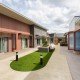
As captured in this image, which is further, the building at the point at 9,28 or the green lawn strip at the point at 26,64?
the building at the point at 9,28

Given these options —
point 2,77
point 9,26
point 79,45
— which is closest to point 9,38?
point 9,26

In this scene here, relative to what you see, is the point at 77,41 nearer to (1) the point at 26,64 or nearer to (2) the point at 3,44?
(2) the point at 3,44

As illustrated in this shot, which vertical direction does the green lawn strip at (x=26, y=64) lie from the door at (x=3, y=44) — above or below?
below

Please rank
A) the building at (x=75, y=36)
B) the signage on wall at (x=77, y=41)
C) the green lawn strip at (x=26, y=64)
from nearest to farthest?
the green lawn strip at (x=26, y=64) < the signage on wall at (x=77, y=41) < the building at (x=75, y=36)

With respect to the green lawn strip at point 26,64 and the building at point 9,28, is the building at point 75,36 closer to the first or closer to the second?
the building at point 9,28

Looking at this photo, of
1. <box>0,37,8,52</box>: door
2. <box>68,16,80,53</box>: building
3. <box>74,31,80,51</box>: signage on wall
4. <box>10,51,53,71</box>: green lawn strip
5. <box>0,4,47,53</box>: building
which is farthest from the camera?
<box>68,16,80,53</box>: building

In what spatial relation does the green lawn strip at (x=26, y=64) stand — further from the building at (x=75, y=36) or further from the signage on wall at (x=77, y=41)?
the building at (x=75, y=36)

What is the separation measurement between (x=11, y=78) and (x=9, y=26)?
14418 mm

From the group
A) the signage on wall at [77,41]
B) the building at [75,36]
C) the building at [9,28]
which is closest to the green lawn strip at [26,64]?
the building at [9,28]

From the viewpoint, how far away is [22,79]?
316 inches

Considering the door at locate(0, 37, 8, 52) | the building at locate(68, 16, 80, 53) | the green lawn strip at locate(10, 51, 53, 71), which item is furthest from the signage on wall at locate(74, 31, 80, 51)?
the door at locate(0, 37, 8, 52)

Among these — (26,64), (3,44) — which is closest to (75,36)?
(3,44)

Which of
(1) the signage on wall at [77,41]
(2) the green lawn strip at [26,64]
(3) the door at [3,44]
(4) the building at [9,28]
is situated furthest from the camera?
(1) the signage on wall at [77,41]

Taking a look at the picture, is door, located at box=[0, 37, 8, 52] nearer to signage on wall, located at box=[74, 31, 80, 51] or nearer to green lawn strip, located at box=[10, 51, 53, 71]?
green lawn strip, located at box=[10, 51, 53, 71]
